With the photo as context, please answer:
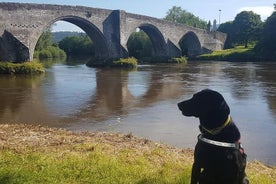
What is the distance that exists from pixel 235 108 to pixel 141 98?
14.7ft

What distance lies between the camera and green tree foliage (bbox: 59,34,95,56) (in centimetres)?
7512

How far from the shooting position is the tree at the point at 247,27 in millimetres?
68381

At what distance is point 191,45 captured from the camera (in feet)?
217

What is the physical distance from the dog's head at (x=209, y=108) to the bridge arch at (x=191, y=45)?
200 ft

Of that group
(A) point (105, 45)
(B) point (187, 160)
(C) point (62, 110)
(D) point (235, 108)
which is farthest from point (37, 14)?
(B) point (187, 160)

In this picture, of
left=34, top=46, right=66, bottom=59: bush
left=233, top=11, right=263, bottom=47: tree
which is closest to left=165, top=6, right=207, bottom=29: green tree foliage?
left=233, top=11, right=263, bottom=47: tree

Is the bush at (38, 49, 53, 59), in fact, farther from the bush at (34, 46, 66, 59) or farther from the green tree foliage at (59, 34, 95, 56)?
the green tree foliage at (59, 34, 95, 56)

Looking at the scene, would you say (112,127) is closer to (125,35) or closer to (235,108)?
(235,108)

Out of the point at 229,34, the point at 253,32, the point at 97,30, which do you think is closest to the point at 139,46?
the point at 253,32

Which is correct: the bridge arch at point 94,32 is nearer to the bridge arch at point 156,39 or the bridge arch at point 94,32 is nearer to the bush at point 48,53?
the bridge arch at point 156,39

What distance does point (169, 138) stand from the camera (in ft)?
31.4

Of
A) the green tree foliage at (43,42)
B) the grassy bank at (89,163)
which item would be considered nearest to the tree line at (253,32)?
the green tree foliage at (43,42)

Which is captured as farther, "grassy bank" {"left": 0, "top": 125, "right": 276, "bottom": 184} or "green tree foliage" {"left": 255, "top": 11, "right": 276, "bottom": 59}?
"green tree foliage" {"left": 255, "top": 11, "right": 276, "bottom": 59}

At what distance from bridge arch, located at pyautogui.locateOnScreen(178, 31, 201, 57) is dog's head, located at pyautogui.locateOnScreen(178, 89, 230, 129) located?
61071 mm
